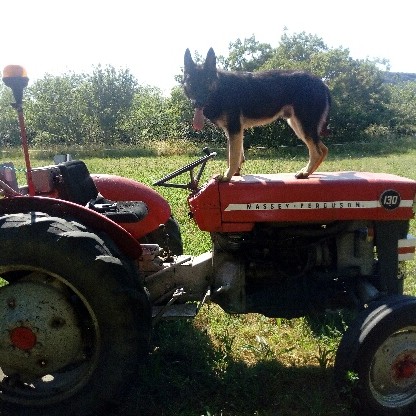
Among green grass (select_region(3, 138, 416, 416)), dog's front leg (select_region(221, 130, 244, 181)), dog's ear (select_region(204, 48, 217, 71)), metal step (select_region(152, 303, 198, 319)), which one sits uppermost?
dog's ear (select_region(204, 48, 217, 71))

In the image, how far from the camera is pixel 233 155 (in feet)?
9.48

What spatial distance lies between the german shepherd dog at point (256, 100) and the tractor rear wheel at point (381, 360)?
103 cm

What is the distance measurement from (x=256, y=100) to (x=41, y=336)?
1899mm

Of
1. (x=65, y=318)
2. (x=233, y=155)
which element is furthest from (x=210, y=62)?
(x=65, y=318)

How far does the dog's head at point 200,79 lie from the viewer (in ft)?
9.89

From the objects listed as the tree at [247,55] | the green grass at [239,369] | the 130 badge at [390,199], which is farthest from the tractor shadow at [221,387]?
the tree at [247,55]

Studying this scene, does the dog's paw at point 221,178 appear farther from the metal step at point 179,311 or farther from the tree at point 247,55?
the tree at point 247,55

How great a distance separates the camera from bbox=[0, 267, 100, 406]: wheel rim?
216 centimetres

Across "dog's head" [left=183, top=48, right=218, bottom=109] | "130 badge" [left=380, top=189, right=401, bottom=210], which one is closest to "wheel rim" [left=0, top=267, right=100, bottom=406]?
"dog's head" [left=183, top=48, right=218, bottom=109]

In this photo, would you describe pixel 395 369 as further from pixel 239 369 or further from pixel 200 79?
pixel 200 79

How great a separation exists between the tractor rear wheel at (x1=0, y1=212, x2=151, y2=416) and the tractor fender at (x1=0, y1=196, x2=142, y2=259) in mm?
77

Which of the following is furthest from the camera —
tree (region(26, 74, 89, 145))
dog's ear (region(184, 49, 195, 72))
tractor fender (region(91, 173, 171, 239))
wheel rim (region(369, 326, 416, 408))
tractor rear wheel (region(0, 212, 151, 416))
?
tree (region(26, 74, 89, 145))

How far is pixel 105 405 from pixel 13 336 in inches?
20.4

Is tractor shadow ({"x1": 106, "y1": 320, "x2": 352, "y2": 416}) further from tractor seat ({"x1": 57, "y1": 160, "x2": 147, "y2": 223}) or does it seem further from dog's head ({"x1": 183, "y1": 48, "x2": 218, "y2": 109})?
dog's head ({"x1": 183, "y1": 48, "x2": 218, "y2": 109})
